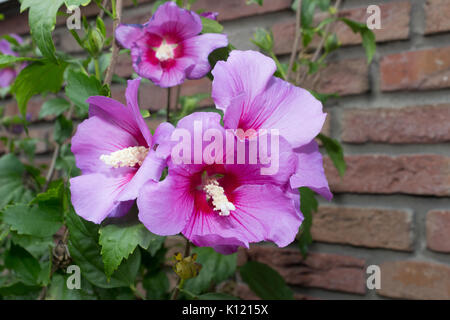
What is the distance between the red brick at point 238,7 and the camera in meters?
0.79

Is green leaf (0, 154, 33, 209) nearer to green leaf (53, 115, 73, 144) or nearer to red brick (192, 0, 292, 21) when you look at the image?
green leaf (53, 115, 73, 144)

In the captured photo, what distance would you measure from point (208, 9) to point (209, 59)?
1.60 feet

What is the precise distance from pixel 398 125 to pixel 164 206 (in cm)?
54

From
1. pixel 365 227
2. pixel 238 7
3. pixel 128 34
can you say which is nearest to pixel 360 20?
pixel 238 7

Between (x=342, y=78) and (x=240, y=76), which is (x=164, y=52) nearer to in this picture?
(x=240, y=76)

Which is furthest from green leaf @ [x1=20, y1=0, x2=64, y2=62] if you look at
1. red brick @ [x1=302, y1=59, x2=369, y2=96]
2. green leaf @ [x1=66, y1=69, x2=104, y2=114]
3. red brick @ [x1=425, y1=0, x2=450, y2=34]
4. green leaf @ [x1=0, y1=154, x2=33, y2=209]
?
red brick @ [x1=425, y1=0, x2=450, y2=34]

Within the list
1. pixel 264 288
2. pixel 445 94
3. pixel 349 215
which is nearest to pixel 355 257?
pixel 349 215

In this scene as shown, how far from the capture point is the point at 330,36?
721mm

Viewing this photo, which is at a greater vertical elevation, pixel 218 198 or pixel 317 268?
pixel 218 198

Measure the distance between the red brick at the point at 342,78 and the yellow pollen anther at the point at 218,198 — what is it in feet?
1.54

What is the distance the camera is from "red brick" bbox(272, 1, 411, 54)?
2.28 feet

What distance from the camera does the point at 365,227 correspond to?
0.72 m

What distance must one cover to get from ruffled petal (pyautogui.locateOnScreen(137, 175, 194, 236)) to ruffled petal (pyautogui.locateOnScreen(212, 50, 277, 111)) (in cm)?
8
